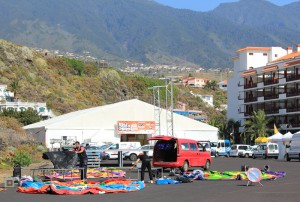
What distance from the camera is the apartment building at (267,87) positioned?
286ft

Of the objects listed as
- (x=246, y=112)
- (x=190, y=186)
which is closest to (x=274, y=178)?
(x=190, y=186)

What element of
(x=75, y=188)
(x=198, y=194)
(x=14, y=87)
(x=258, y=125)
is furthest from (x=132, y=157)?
(x=14, y=87)

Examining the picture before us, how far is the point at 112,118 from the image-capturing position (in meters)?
60.7

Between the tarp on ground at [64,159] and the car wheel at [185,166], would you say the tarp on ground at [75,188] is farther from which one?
the car wheel at [185,166]

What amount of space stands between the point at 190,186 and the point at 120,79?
336ft

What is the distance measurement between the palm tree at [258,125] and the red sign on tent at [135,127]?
29217mm

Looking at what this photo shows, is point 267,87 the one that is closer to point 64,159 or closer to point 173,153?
point 173,153

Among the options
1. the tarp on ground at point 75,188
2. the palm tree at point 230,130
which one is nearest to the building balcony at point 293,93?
the palm tree at point 230,130

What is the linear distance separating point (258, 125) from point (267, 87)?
9078mm

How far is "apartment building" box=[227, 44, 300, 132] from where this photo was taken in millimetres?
87250

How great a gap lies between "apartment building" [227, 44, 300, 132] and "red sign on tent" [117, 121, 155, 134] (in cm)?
3134

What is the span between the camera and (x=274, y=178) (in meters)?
24.8

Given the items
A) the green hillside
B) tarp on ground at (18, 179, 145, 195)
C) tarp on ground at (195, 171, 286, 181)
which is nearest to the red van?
tarp on ground at (195, 171, 286, 181)

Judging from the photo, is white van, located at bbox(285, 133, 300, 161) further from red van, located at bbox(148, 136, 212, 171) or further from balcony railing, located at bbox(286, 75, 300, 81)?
balcony railing, located at bbox(286, 75, 300, 81)
